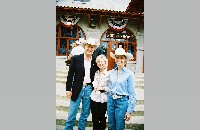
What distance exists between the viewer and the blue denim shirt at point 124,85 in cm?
305

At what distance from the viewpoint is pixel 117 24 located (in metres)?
5.16

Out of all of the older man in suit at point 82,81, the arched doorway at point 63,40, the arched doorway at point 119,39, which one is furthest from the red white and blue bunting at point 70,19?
the older man in suit at point 82,81

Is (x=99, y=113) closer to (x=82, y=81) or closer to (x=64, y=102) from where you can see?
(x=82, y=81)

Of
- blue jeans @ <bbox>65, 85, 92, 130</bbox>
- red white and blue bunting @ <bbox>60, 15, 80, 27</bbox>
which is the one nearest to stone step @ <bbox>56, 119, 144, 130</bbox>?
blue jeans @ <bbox>65, 85, 92, 130</bbox>

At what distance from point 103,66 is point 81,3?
11.9 ft

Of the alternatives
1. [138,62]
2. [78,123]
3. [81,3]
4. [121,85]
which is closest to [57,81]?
[78,123]

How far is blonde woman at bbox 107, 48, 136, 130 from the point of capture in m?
3.05

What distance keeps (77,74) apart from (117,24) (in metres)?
2.12

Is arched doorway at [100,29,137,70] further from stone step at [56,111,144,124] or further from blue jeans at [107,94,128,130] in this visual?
blue jeans at [107,94,128,130]

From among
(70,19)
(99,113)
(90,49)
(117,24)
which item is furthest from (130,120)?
(70,19)

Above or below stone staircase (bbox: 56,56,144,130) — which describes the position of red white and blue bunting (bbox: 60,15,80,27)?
above

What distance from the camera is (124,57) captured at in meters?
3.09

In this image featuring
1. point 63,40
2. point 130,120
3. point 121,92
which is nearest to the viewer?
point 121,92

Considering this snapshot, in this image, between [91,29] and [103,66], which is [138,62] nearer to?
[103,66]
